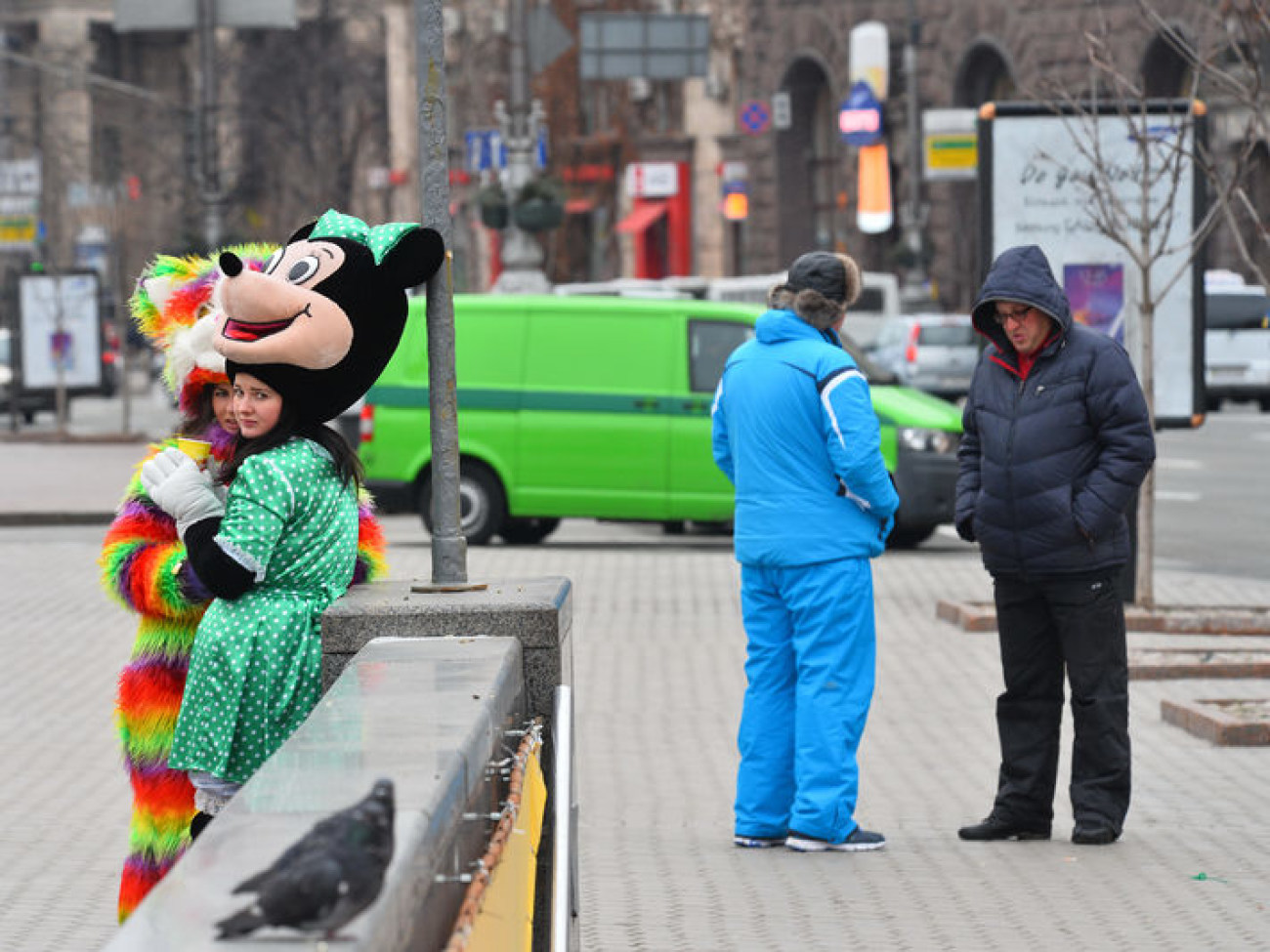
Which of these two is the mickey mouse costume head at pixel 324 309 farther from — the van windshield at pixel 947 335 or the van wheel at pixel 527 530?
the van windshield at pixel 947 335

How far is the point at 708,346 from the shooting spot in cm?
1878

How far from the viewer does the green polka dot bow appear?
16.8ft

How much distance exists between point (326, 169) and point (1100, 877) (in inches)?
1881

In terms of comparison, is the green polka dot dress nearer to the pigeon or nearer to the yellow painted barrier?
the yellow painted barrier

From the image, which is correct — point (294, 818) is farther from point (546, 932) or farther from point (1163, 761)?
point (1163, 761)

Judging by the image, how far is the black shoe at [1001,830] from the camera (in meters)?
7.98

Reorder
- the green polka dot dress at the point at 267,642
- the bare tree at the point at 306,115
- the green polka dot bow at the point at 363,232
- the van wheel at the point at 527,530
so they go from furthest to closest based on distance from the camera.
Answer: the bare tree at the point at 306,115, the van wheel at the point at 527,530, the green polka dot bow at the point at 363,232, the green polka dot dress at the point at 267,642

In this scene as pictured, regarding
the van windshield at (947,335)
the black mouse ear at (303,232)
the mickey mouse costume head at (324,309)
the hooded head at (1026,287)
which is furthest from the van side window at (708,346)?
the van windshield at (947,335)

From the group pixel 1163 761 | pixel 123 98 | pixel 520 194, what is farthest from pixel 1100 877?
pixel 123 98

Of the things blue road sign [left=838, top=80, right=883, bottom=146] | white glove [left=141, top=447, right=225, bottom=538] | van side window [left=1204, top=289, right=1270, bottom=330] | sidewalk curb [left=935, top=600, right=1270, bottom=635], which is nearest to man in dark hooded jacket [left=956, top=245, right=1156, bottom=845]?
white glove [left=141, top=447, right=225, bottom=538]

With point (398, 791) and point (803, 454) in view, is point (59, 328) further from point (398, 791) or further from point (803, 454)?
point (398, 791)

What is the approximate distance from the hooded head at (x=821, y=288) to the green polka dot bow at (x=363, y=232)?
2716 mm

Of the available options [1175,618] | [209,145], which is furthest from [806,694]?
[209,145]

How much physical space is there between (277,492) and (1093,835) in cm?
367
